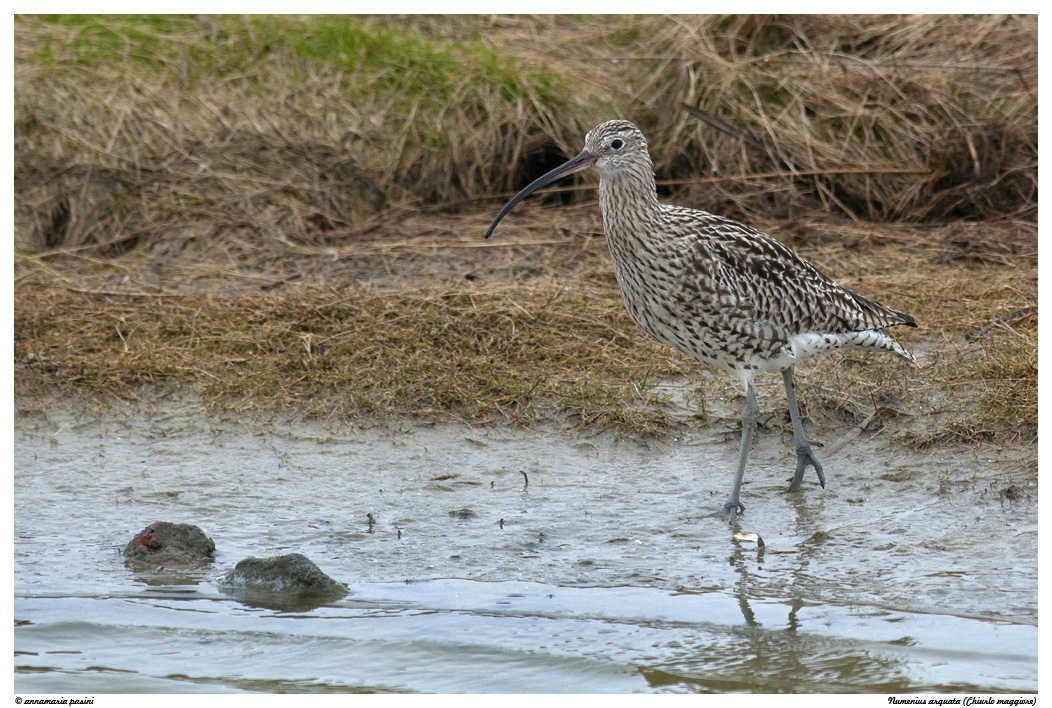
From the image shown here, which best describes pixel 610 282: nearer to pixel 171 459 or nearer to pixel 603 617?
pixel 171 459

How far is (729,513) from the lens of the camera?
5562 mm

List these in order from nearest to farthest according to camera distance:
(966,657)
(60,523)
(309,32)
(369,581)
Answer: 1. (966,657)
2. (369,581)
3. (60,523)
4. (309,32)

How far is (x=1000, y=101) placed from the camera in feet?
29.3

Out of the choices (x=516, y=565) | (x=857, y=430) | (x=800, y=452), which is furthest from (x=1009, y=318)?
(x=516, y=565)

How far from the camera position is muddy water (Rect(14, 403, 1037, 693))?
4.53 meters

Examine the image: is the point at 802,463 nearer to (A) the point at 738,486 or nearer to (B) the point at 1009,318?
(A) the point at 738,486

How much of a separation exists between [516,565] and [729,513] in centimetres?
96

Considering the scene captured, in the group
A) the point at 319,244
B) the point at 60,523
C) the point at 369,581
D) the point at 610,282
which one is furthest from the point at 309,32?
the point at 369,581

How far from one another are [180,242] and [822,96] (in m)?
4.41

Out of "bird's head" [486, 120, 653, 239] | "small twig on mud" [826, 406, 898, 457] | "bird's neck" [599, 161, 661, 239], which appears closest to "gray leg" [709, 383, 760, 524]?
"small twig on mud" [826, 406, 898, 457]

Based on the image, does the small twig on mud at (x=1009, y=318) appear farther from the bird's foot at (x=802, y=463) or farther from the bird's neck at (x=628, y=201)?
the bird's neck at (x=628, y=201)

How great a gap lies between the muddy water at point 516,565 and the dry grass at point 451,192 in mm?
530

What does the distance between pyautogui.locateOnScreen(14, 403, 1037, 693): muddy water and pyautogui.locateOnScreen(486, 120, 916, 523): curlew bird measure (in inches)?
16.6

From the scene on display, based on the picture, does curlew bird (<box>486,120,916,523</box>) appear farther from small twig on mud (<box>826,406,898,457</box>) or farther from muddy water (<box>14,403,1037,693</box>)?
muddy water (<box>14,403,1037,693</box>)
